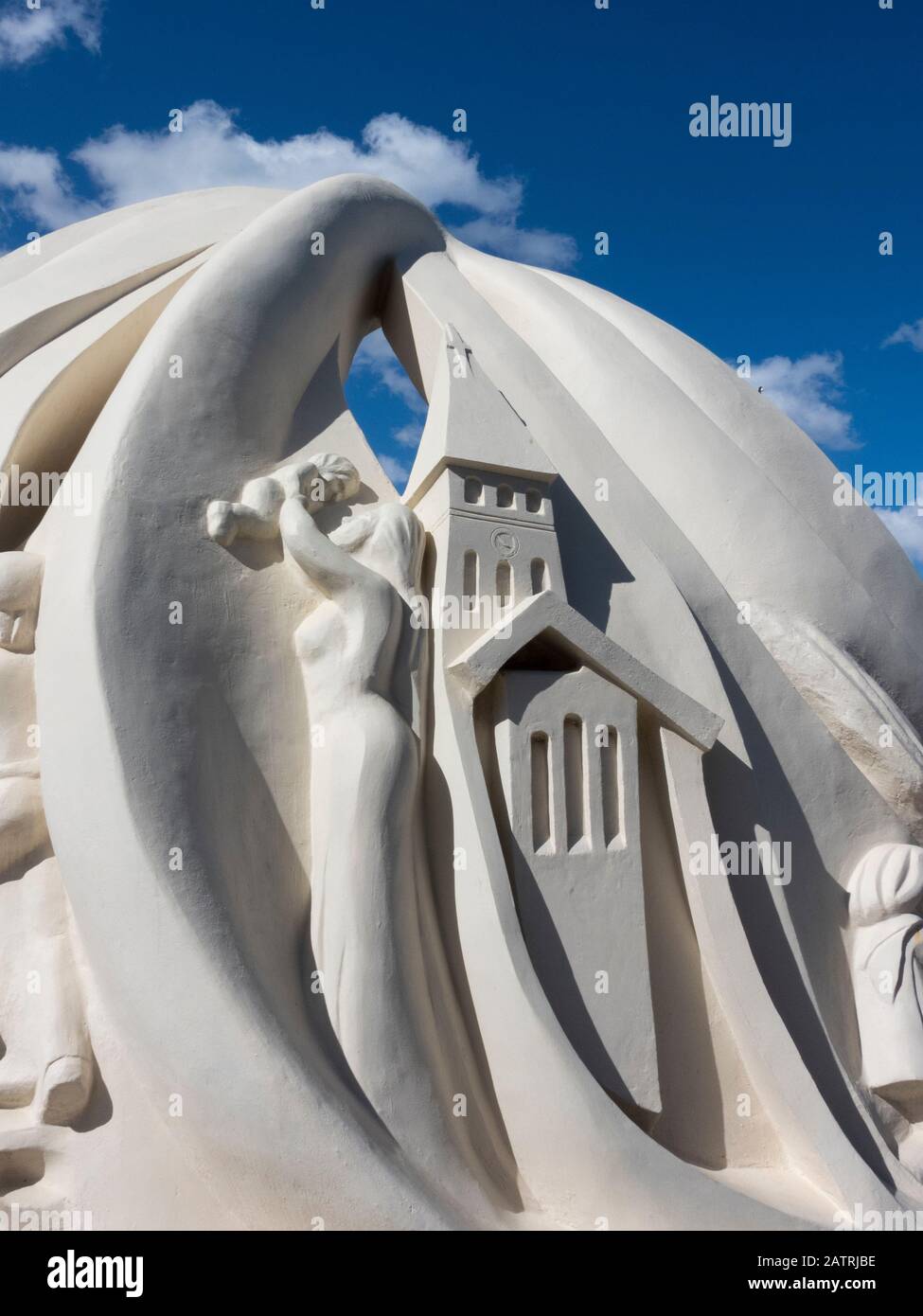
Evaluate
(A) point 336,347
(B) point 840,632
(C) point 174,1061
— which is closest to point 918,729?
(B) point 840,632

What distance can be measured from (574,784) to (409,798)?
0.78 metres

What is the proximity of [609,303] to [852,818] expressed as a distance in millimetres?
3888

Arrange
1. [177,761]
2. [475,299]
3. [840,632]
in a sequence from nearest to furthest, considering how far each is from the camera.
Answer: [177,761] < [840,632] < [475,299]

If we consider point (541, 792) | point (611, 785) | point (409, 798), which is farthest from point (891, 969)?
point (409, 798)

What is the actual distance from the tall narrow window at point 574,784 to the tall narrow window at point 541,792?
0.08 m

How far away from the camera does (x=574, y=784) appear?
570 centimetres

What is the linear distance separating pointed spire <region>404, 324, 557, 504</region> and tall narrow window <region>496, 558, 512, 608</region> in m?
0.49

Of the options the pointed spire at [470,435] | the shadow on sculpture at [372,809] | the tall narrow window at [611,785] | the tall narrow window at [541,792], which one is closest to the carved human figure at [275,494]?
the shadow on sculpture at [372,809]

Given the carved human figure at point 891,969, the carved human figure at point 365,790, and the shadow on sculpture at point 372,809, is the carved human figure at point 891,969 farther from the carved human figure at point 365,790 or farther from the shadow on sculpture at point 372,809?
the carved human figure at point 365,790

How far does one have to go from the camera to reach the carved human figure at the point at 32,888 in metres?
5.04

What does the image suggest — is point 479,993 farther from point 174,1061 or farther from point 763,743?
point 763,743

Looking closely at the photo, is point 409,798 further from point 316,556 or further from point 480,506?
point 480,506

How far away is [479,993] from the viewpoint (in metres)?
5.25

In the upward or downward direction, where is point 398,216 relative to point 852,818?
upward
